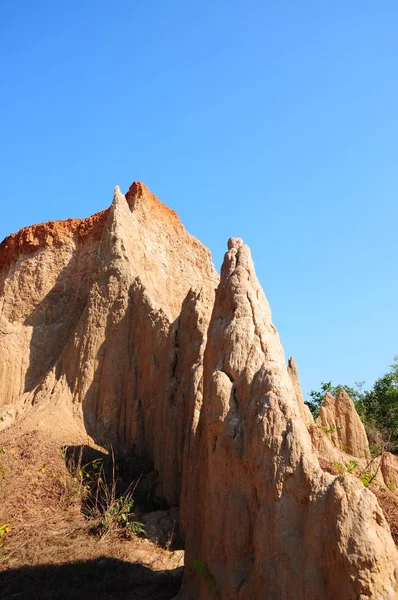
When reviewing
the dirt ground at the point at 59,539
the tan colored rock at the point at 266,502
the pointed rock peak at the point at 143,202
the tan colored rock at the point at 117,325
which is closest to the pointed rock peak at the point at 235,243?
the tan colored rock at the point at 266,502

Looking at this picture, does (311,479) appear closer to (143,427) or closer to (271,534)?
(271,534)

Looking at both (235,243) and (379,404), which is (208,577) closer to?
(235,243)

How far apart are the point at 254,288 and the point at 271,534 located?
12.6 feet

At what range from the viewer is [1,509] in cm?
1049

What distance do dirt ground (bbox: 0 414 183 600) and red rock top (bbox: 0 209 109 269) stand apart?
6983 millimetres

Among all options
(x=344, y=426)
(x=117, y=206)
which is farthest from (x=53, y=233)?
(x=344, y=426)

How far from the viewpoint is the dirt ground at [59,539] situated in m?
7.97

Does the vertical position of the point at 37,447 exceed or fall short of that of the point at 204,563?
it exceeds it

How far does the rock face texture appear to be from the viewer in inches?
209

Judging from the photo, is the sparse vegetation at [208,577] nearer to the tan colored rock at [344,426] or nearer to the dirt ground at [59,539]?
the dirt ground at [59,539]

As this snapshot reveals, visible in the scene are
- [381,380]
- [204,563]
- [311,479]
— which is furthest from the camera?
[381,380]

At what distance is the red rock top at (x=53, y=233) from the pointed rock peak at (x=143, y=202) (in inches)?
38.5

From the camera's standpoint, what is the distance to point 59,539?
31.7 feet

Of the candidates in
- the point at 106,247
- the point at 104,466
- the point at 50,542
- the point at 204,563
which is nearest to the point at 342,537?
the point at 204,563
